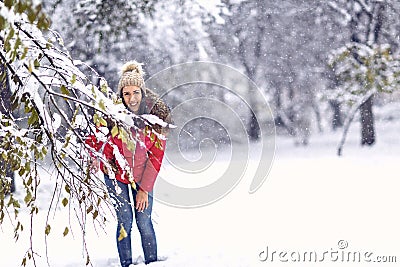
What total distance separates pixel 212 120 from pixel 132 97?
67.1ft

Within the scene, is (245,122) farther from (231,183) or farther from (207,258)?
(207,258)

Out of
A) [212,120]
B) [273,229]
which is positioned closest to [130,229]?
[273,229]

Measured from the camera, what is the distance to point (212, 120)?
83.3 feet

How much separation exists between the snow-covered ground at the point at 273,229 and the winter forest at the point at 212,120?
0.03 m

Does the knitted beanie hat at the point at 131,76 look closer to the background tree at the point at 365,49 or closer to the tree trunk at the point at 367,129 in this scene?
the background tree at the point at 365,49

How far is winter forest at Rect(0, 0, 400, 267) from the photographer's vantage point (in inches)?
116

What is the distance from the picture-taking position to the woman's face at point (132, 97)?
196 inches

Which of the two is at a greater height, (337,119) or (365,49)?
(337,119)

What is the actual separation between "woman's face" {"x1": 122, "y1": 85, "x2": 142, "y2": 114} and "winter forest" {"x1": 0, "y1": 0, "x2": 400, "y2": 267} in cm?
34

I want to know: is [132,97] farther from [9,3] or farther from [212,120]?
[212,120]

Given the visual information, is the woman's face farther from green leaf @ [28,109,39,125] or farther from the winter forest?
green leaf @ [28,109,39,125]

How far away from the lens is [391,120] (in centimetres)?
2238

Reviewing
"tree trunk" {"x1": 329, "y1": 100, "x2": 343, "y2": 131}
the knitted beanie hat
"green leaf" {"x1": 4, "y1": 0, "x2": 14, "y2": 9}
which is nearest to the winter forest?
"green leaf" {"x1": 4, "y1": 0, "x2": 14, "y2": 9}

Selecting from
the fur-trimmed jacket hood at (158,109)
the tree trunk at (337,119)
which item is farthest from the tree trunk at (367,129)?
the fur-trimmed jacket hood at (158,109)
